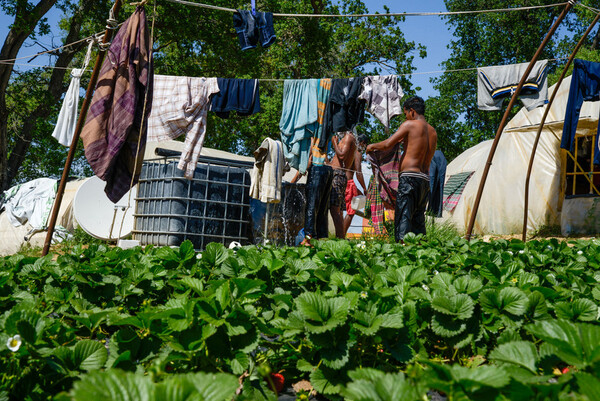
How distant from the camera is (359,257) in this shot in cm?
310

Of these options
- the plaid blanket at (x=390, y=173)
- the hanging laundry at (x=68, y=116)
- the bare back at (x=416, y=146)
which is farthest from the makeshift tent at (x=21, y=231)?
the bare back at (x=416, y=146)

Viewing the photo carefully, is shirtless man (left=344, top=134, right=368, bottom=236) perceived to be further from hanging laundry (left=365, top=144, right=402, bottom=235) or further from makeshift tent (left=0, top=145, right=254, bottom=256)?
makeshift tent (left=0, top=145, right=254, bottom=256)

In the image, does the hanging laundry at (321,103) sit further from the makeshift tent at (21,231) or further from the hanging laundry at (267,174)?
the makeshift tent at (21,231)

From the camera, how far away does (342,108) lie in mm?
8477

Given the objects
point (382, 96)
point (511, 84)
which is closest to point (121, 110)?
point (382, 96)

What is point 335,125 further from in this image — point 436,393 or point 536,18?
point 536,18

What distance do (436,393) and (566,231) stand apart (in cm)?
1135

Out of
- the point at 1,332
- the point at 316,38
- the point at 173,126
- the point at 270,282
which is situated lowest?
the point at 1,332

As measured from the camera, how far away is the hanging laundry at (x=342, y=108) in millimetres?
8398

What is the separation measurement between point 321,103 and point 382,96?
102 cm

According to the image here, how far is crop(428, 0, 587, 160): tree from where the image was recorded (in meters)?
23.7

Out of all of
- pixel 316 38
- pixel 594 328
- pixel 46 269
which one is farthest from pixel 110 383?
pixel 316 38

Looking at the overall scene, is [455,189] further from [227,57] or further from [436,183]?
[227,57]

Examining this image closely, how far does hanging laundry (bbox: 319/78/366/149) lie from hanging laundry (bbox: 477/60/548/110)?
2263mm
